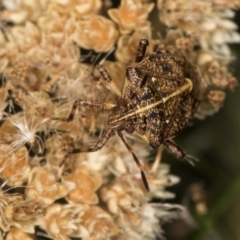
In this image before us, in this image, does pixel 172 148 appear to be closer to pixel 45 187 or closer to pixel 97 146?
pixel 97 146

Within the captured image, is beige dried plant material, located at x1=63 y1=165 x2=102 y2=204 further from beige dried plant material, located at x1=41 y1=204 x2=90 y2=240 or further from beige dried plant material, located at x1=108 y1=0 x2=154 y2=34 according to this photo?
beige dried plant material, located at x1=108 y1=0 x2=154 y2=34

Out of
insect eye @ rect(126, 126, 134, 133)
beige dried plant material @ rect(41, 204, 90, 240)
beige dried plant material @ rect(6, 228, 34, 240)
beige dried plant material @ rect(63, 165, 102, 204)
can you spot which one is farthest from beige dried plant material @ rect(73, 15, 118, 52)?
beige dried plant material @ rect(6, 228, 34, 240)

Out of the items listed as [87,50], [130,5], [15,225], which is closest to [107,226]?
[15,225]

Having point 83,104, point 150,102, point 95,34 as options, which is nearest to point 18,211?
point 83,104

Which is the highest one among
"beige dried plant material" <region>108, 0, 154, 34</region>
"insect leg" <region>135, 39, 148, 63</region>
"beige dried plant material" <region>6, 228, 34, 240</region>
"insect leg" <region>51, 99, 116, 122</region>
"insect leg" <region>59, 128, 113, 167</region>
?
"beige dried plant material" <region>108, 0, 154, 34</region>

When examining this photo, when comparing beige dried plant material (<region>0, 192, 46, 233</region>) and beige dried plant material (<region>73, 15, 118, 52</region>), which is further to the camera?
beige dried plant material (<region>73, 15, 118, 52</region>)

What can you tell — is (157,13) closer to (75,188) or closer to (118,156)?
(118,156)
